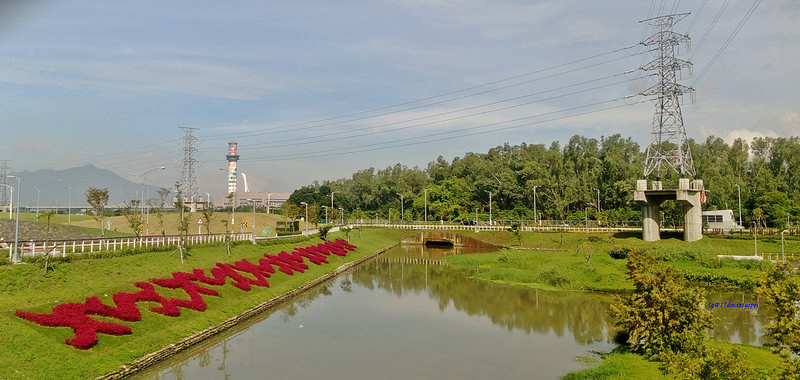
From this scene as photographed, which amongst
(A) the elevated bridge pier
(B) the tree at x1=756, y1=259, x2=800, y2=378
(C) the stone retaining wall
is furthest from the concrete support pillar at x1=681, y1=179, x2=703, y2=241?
(B) the tree at x1=756, y1=259, x2=800, y2=378

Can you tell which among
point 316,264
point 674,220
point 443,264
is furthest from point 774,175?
point 316,264

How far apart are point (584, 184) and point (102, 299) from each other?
9749cm

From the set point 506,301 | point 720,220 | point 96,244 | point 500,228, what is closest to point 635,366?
point 506,301

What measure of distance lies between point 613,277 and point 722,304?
9588mm

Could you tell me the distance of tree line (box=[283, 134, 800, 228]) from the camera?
9175 centimetres

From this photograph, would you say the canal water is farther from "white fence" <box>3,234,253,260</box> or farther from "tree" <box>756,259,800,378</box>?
"white fence" <box>3,234,253,260</box>

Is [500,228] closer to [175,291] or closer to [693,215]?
[693,215]

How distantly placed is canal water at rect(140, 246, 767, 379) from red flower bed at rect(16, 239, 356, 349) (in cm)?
296

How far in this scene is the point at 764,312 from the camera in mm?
36500

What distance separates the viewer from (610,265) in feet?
172

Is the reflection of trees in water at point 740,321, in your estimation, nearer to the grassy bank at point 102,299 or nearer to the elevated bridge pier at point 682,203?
the grassy bank at point 102,299

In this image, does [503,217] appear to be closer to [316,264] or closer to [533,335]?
[316,264]

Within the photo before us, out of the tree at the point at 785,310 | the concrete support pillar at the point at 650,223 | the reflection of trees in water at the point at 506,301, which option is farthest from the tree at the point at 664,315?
the concrete support pillar at the point at 650,223

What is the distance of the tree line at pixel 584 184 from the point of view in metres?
91.8
